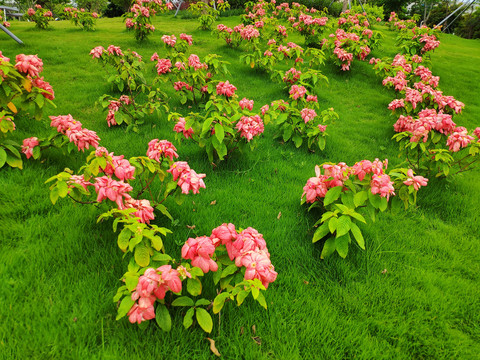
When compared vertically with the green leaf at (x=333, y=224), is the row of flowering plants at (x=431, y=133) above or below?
above

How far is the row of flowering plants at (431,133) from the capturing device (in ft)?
10.9

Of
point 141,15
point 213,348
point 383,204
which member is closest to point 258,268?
point 213,348

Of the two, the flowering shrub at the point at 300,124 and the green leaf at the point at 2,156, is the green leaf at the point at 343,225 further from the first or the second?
the green leaf at the point at 2,156

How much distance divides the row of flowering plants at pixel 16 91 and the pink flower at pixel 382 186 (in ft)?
11.0

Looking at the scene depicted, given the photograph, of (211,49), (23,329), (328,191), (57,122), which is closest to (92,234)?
(23,329)

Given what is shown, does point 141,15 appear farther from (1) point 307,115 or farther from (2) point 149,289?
(2) point 149,289

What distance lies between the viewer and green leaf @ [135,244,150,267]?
160cm

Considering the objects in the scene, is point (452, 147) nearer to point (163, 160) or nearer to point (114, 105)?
point (163, 160)

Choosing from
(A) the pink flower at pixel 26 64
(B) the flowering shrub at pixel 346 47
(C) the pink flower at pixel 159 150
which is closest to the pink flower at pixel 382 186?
(C) the pink flower at pixel 159 150

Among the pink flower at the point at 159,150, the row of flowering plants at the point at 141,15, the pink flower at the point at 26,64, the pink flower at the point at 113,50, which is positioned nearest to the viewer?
the pink flower at the point at 159,150

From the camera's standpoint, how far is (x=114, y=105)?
4.09 m

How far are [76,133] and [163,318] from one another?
6.50ft

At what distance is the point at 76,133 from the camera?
99.3 inches

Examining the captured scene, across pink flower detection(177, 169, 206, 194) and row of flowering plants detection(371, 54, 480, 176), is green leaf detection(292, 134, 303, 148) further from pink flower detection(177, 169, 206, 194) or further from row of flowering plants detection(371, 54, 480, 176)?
pink flower detection(177, 169, 206, 194)
